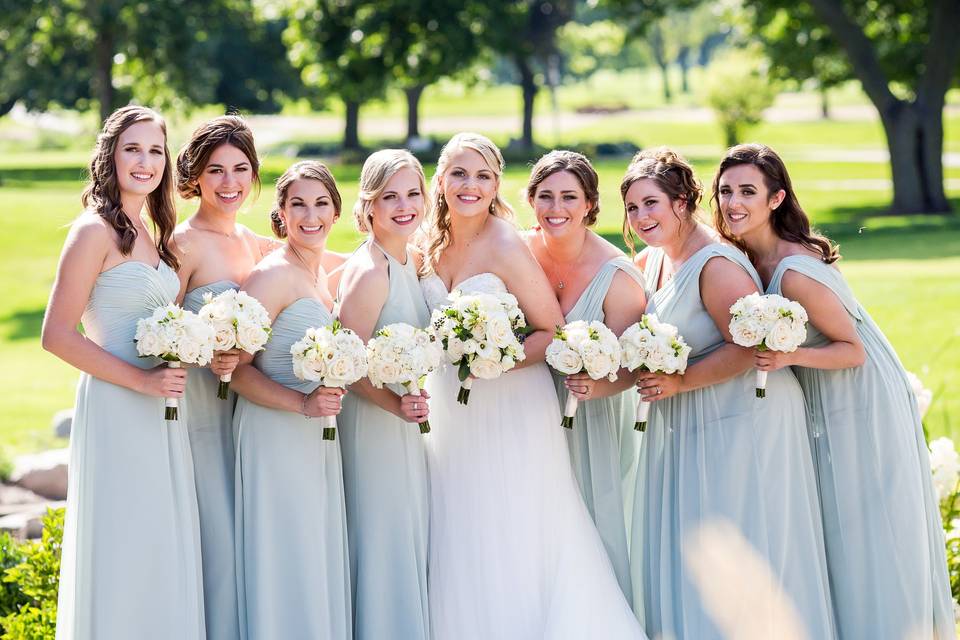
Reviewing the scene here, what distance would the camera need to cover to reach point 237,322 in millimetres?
5508

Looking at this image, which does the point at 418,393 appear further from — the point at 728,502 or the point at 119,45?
the point at 119,45

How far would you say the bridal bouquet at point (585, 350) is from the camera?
19.2 feet

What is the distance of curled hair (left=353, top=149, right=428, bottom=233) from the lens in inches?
243

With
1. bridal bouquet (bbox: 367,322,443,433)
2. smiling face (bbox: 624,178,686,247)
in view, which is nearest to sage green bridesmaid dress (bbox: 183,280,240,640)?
bridal bouquet (bbox: 367,322,443,433)

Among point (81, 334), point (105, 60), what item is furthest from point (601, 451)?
point (105, 60)

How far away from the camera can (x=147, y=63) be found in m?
40.6

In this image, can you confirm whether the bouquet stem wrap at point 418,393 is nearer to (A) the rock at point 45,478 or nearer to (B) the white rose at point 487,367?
(B) the white rose at point 487,367

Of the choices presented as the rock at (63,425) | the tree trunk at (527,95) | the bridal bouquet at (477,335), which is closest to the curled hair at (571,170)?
the bridal bouquet at (477,335)

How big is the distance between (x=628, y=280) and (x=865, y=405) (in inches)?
55.1

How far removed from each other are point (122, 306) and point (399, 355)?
1357 mm

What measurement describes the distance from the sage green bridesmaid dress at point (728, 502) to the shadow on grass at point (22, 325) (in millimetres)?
14783

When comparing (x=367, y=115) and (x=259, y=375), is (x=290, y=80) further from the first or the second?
(x=259, y=375)

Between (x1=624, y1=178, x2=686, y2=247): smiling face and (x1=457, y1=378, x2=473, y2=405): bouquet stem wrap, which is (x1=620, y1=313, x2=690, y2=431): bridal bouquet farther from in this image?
(x1=457, y1=378, x2=473, y2=405): bouquet stem wrap

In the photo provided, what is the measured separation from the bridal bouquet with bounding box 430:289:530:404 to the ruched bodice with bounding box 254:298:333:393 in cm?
62
